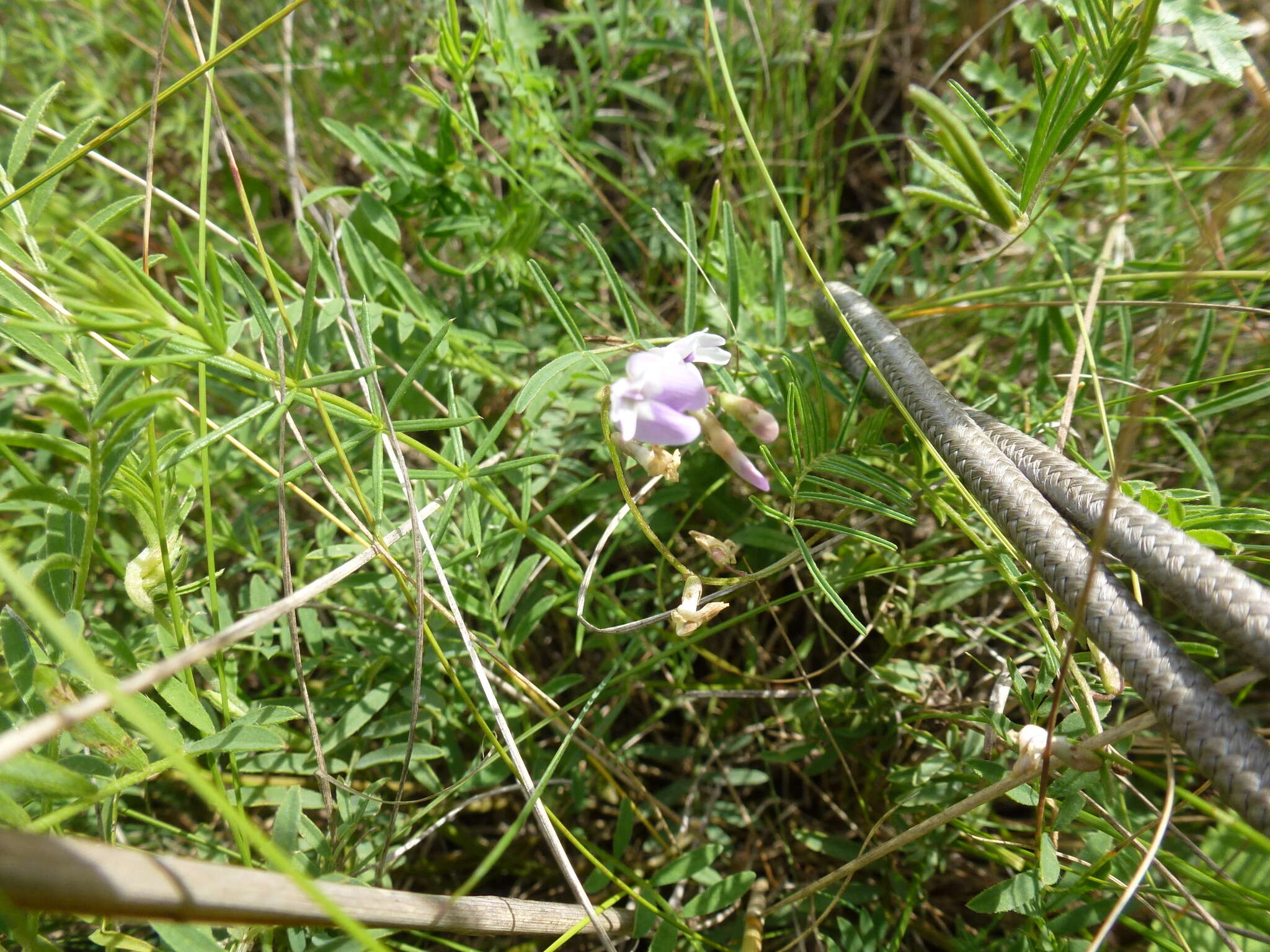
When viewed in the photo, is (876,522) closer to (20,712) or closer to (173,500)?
(173,500)

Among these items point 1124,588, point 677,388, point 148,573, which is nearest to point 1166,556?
point 1124,588

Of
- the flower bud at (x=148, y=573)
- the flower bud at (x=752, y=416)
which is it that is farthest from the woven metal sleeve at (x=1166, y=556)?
the flower bud at (x=148, y=573)

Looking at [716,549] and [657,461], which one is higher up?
[657,461]

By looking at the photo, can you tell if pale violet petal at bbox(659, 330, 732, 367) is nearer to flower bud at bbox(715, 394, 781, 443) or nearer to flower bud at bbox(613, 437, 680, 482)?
flower bud at bbox(715, 394, 781, 443)

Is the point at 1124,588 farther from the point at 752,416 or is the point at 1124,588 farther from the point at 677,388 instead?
the point at 677,388

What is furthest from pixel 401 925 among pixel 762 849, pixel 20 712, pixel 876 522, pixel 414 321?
pixel 876 522

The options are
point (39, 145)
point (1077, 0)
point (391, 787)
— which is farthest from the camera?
point (39, 145)
